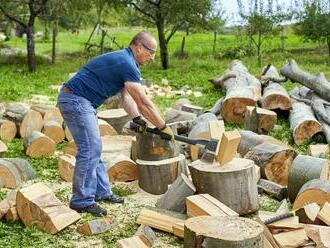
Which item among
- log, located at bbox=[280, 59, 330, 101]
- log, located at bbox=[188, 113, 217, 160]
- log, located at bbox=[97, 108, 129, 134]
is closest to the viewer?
log, located at bbox=[188, 113, 217, 160]

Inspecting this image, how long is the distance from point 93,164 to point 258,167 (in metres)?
2.02

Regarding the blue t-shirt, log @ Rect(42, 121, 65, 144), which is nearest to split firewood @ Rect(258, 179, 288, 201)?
the blue t-shirt

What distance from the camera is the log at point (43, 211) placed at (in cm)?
526

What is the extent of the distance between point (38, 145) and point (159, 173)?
7.80ft

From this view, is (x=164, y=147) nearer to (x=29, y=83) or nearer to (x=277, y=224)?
(x=277, y=224)

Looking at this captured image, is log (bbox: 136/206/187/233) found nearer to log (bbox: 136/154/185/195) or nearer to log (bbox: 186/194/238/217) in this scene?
log (bbox: 186/194/238/217)

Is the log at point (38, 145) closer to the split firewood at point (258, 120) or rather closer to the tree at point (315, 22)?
the split firewood at point (258, 120)

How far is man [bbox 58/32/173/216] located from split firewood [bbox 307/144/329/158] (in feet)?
9.83

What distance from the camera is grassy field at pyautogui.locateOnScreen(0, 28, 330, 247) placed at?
17.3ft

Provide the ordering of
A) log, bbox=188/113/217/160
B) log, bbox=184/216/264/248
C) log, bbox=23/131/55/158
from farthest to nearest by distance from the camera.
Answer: log, bbox=23/131/55/158 → log, bbox=188/113/217/160 → log, bbox=184/216/264/248

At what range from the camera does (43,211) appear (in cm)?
527

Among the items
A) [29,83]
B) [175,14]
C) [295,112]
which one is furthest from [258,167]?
[175,14]

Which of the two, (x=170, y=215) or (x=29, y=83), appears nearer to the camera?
(x=170, y=215)

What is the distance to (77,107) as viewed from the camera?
5598 mm
